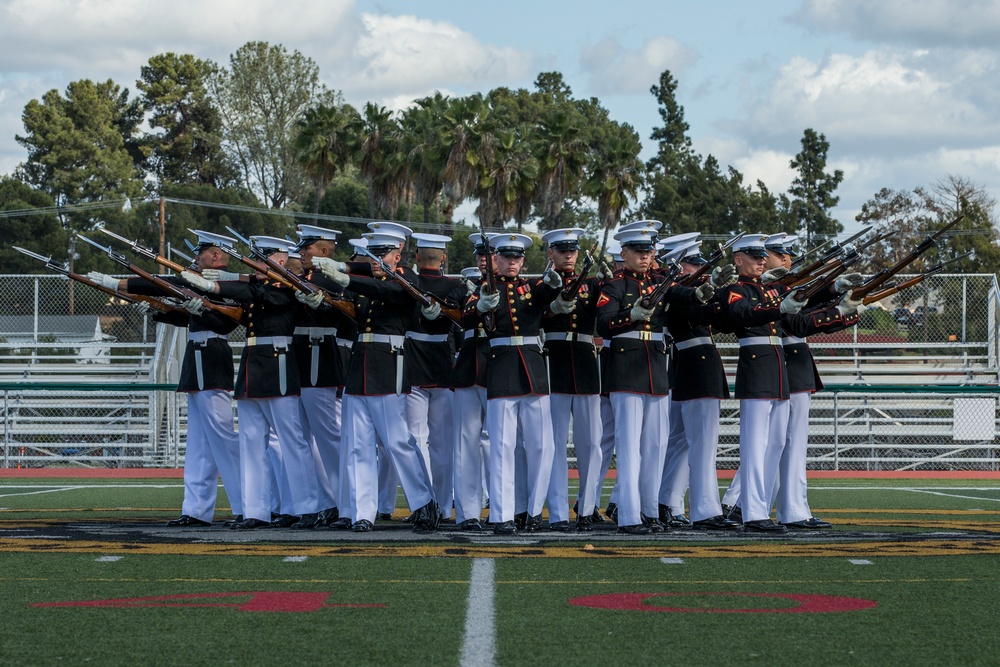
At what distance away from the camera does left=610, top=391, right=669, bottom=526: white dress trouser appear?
29.7 feet

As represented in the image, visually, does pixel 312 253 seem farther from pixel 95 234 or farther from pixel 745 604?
pixel 95 234

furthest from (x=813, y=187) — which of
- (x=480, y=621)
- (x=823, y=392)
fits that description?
(x=480, y=621)

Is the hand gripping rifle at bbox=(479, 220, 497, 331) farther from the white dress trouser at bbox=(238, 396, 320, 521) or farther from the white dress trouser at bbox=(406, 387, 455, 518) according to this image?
the white dress trouser at bbox=(238, 396, 320, 521)

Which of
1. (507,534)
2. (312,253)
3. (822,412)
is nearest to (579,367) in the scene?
(507,534)

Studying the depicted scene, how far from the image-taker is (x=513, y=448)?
9141 millimetres

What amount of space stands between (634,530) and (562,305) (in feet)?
5.22

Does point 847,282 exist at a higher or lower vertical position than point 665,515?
higher

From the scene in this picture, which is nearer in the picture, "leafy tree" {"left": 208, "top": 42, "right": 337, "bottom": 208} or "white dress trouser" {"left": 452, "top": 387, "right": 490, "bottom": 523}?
"white dress trouser" {"left": 452, "top": 387, "right": 490, "bottom": 523}

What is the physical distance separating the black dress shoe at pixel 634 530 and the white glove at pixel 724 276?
5.60 feet

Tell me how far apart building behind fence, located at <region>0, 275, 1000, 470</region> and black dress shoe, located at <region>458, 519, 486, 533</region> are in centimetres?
879

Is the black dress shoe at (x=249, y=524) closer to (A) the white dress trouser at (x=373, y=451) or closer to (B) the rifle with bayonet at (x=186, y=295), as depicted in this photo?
(A) the white dress trouser at (x=373, y=451)

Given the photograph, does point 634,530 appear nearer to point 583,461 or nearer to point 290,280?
point 583,461

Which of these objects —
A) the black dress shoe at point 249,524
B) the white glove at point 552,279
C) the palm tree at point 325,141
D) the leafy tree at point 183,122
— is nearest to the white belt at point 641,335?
the white glove at point 552,279

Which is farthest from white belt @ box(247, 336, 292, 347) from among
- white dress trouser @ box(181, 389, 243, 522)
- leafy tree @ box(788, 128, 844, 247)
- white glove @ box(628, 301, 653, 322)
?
leafy tree @ box(788, 128, 844, 247)
